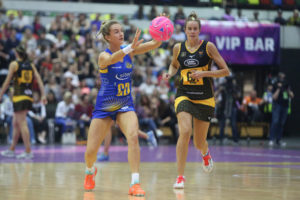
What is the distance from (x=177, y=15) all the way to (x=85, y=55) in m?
4.46

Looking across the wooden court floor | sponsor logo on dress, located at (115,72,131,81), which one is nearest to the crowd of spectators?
the wooden court floor

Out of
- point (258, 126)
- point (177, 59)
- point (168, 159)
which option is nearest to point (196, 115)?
point (177, 59)

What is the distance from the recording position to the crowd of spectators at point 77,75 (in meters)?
19.3

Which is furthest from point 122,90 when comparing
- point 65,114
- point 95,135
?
point 65,114

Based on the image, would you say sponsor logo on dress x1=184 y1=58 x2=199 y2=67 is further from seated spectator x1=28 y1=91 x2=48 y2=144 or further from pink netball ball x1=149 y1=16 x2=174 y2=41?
seated spectator x1=28 y1=91 x2=48 y2=144

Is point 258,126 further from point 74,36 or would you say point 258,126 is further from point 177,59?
point 177,59

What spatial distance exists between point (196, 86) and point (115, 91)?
1276 mm

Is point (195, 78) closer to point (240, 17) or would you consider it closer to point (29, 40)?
point (29, 40)

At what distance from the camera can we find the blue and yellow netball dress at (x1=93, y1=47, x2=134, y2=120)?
24.1ft

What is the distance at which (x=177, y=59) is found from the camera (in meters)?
8.22

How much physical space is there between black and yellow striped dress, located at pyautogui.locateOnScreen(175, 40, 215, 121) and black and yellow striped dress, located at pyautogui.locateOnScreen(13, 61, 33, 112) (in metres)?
5.35

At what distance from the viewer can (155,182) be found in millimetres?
8328

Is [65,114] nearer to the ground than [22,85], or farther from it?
nearer to the ground

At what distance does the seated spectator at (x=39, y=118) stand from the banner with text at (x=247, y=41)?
781 cm
